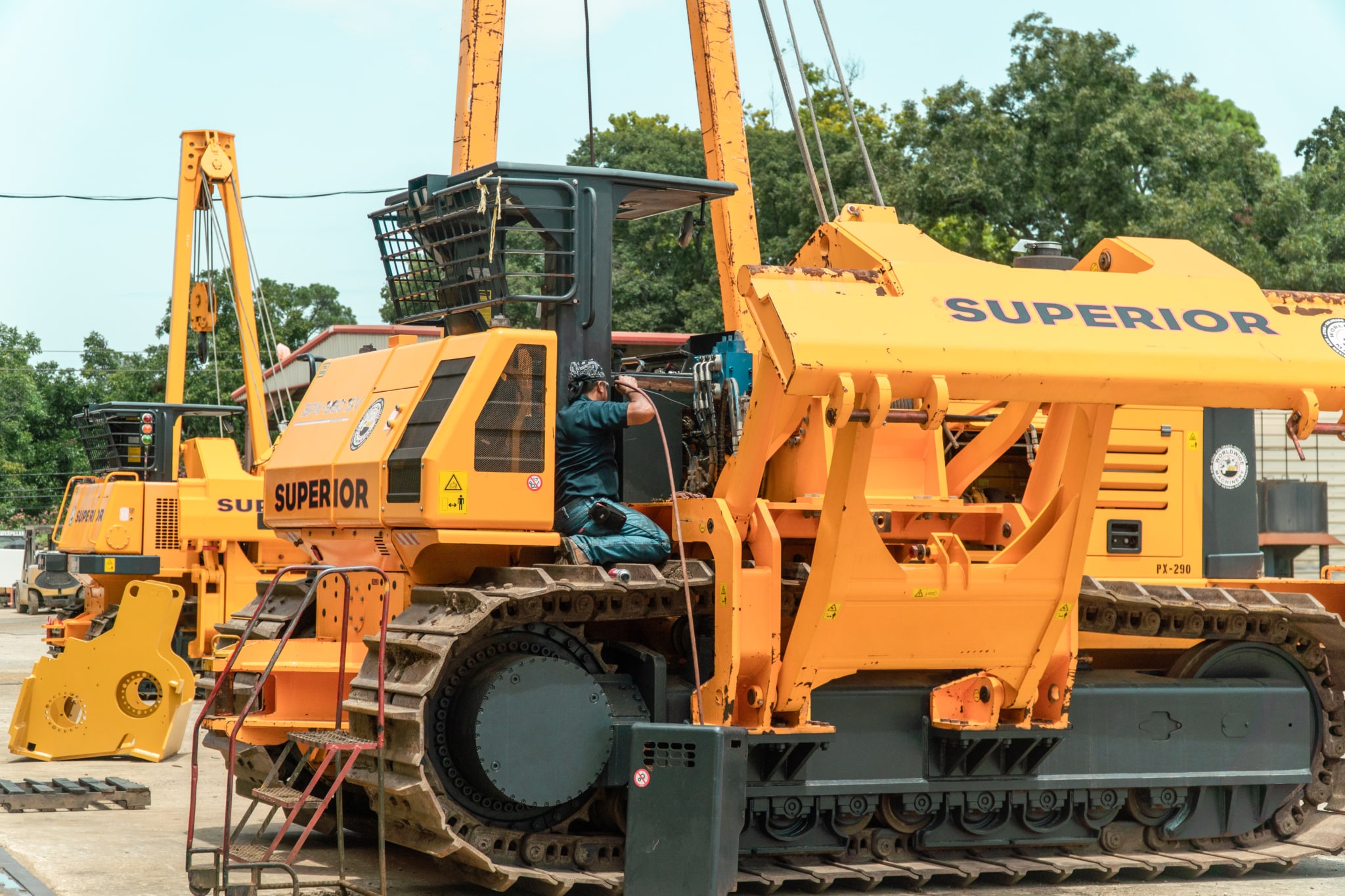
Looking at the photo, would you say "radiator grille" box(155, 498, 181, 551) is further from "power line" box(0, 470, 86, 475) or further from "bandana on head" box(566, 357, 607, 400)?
"power line" box(0, 470, 86, 475)

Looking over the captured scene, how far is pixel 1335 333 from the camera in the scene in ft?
25.5

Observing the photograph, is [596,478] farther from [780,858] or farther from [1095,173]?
[1095,173]

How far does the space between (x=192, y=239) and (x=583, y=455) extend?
14525mm

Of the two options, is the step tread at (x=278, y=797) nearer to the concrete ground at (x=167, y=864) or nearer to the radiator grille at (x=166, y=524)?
the concrete ground at (x=167, y=864)

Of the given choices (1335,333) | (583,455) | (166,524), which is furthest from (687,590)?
(166,524)

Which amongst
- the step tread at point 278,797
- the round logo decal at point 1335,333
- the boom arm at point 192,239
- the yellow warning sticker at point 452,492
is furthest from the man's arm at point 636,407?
the boom arm at point 192,239

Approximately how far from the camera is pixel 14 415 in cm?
5044

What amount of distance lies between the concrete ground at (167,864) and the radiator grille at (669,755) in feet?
3.98

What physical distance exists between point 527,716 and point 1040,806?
2.93 meters

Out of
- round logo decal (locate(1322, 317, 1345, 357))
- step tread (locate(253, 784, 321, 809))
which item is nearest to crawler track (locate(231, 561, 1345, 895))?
step tread (locate(253, 784, 321, 809))

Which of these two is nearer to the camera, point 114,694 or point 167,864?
point 167,864

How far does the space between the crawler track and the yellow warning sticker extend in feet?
1.20

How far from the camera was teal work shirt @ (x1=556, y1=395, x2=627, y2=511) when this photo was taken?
7.84 m

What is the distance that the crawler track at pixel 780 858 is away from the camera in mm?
7137
